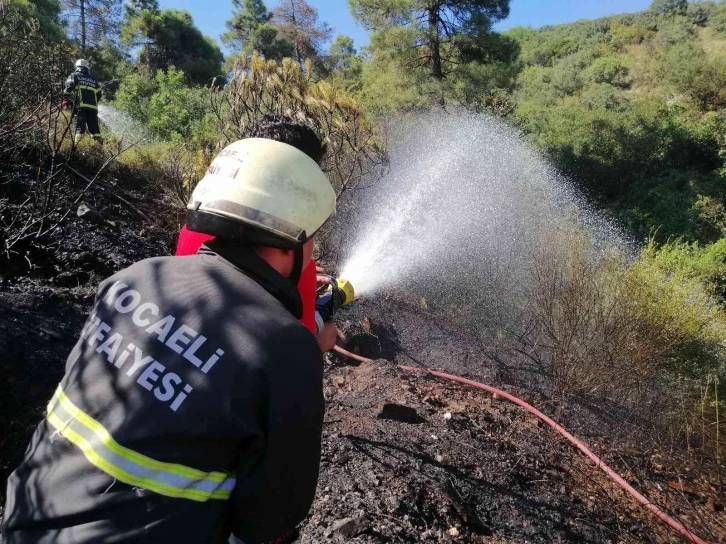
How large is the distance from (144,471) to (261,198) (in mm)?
658

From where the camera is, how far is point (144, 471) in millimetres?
958

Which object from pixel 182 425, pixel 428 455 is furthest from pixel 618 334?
pixel 182 425

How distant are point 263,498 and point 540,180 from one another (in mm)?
13715

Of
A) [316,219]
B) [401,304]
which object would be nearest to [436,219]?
[401,304]

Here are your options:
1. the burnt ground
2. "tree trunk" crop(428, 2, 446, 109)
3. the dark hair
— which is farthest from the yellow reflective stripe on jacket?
"tree trunk" crop(428, 2, 446, 109)

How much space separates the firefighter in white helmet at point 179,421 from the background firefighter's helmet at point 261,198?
0.11 meters

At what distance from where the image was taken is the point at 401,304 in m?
7.16

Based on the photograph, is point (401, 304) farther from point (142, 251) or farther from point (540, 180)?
point (540, 180)

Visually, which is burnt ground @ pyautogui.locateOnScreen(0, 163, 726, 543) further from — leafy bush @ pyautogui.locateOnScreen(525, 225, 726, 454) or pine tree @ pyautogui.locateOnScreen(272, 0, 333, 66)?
pine tree @ pyautogui.locateOnScreen(272, 0, 333, 66)

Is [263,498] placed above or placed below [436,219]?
above

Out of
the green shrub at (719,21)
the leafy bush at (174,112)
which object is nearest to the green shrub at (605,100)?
the green shrub at (719,21)

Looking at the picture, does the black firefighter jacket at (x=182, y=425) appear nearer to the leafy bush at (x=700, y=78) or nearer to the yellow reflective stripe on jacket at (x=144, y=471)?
the yellow reflective stripe on jacket at (x=144, y=471)

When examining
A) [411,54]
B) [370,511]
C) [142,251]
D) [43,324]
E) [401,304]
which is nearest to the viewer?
[370,511]

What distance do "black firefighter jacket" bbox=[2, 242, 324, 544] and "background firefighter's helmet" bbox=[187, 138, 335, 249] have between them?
153mm
